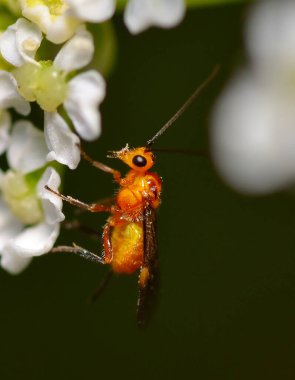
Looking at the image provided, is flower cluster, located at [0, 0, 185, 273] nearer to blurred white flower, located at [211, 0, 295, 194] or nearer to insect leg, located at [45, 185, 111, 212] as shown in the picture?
insect leg, located at [45, 185, 111, 212]

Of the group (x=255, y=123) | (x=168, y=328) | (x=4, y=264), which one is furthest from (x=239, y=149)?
(x=4, y=264)

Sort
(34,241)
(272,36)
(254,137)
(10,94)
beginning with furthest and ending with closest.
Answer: (254,137), (272,36), (34,241), (10,94)

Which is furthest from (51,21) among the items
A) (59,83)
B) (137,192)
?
(137,192)

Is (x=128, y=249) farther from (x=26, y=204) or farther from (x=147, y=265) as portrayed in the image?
(x=26, y=204)

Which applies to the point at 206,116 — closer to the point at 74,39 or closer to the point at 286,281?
the point at 286,281

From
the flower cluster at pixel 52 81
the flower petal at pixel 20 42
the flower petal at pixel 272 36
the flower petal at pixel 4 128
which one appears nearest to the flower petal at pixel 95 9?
the flower cluster at pixel 52 81

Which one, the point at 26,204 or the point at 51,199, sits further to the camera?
the point at 26,204
